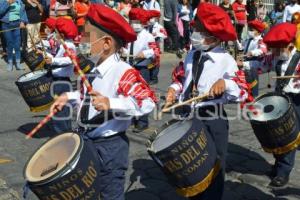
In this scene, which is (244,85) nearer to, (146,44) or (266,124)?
(266,124)

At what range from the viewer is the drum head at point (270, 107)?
14.0 ft

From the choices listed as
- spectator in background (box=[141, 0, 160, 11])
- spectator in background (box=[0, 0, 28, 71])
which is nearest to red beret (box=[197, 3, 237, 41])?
spectator in background (box=[0, 0, 28, 71])

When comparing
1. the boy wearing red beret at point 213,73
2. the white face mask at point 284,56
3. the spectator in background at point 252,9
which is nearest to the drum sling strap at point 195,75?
the boy wearing red beret at point 213,73

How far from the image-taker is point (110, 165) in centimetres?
326

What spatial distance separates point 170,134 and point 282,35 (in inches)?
75.4

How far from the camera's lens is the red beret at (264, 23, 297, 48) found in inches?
184

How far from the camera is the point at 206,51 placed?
3.81 meters

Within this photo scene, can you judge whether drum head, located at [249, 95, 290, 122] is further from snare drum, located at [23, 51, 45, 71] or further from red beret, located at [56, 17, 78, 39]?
snare drum, located at [23, 51, 45, 71]

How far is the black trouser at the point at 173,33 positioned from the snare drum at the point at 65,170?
1191cm

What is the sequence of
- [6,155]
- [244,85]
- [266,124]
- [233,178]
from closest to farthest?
[244,85], [266,124], [233,178], [6,155]

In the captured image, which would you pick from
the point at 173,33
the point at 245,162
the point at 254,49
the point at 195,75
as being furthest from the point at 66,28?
the point at 173,33

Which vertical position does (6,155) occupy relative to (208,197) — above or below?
below

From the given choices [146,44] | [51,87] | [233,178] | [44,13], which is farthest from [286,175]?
[44,13]

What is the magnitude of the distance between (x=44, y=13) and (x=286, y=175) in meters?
9.72
